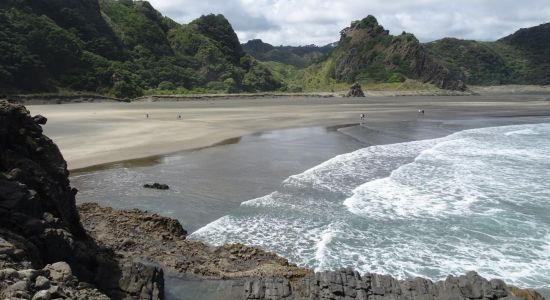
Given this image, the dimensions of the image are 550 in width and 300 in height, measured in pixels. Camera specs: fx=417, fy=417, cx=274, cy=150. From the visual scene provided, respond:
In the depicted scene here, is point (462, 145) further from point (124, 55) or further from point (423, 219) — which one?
point (124, 55)

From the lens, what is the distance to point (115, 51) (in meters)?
111

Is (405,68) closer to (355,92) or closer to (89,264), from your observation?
(355,92)

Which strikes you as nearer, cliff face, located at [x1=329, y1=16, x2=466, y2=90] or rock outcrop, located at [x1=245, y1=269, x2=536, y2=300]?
rock outcrop, located at [x1=245, y1=269, x2=536, y2=300]

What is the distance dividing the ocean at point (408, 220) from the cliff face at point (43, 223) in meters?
4.12

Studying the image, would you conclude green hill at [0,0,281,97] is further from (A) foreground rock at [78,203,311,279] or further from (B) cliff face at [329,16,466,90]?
(A) foreground rock at [78,203,311,279]

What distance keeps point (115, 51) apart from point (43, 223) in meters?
114

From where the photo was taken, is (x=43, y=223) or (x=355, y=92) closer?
(x=43, y=223)

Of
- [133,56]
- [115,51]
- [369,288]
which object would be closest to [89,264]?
[369,288]

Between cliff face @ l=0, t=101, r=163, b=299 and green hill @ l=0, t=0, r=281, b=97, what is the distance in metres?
77.0

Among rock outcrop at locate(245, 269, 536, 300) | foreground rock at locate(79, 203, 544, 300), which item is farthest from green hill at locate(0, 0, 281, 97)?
rock outcrop at locate(245, 269, 536, 300)

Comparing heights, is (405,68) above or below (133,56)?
below

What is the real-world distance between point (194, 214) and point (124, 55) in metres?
111

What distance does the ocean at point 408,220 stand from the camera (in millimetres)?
11562

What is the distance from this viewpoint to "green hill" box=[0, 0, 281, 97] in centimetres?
8198
